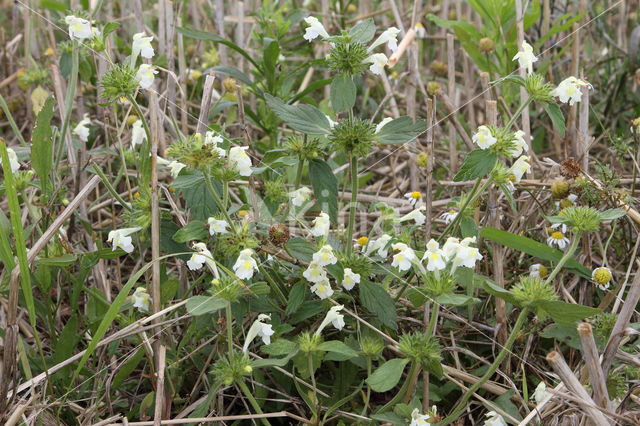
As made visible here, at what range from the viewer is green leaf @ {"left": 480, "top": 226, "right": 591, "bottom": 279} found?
1357 mm

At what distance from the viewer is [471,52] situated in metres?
2.13

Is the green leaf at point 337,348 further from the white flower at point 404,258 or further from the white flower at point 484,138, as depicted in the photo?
the white flower at point 484,138

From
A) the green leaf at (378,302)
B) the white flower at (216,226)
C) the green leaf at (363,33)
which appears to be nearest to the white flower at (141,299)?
the white flower at (216,226)

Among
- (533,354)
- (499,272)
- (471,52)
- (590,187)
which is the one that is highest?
(471,52)

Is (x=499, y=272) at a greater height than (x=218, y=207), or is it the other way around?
(x=218, y=207)

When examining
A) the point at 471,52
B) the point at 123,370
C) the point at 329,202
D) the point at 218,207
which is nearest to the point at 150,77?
the point at 218,207

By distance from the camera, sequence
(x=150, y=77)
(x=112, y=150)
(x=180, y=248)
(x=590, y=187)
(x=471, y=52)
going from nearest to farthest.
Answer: (x=150, y=77)
(x=180, y=248)
(x=590, y=187)
(x=112, y=150)
(x=471, y=52)

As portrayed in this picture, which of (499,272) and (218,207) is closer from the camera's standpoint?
(218,207)

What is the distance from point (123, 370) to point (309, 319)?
15.9 inches

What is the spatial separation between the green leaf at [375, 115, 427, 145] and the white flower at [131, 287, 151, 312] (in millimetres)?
597

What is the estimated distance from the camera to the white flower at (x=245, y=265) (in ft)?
3.76

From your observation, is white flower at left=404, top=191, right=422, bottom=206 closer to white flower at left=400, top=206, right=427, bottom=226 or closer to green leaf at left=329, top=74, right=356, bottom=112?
white flower at left=400, top=206, right=427, bottom=226

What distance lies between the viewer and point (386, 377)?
43.7 inches

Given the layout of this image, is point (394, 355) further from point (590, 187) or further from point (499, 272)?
point (590, 187)
